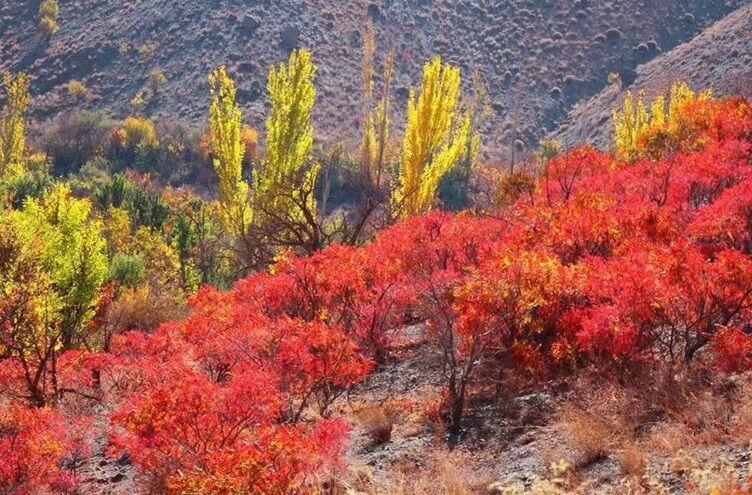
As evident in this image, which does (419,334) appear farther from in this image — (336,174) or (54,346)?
(336,174)

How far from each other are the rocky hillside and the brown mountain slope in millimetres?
2130

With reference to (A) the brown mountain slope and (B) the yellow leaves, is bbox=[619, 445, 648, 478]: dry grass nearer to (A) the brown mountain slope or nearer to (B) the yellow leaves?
(B) the yellow leaves

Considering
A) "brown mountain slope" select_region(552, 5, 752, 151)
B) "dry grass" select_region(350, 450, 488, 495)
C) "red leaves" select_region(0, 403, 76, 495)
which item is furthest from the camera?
"brown mountain slope" select_region(552, 5, 752, 151)

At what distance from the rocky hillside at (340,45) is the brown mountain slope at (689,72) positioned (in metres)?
2.13

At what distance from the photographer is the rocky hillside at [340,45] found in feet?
195

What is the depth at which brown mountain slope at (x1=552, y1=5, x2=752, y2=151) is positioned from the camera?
53.2 meters

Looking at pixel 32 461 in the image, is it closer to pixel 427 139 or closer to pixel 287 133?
pixel 287 133

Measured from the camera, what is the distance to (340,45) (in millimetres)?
64188

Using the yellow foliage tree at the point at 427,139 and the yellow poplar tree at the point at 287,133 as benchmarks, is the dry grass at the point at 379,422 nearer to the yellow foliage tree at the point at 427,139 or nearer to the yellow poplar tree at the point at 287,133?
the yellow poplar tree at the point at 287,133

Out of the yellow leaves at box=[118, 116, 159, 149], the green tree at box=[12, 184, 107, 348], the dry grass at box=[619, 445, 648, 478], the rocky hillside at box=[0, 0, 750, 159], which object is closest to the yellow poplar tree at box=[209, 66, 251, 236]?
the green tree at box=[12, 184, 107, 348]

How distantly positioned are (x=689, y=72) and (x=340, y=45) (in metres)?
31.6

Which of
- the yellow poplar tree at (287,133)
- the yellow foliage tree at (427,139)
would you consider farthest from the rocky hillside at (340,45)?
the yellow poplar tree at (287,133)

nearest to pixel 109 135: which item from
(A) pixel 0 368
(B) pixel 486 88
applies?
(B) pixel 486 88

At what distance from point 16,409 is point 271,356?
173 inches
